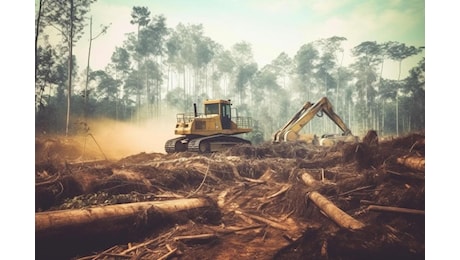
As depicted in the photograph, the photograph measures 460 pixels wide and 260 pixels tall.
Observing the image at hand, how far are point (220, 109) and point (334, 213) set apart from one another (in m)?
2.00

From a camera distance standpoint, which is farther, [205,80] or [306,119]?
[306,119]

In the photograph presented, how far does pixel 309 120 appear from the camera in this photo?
5.37 m

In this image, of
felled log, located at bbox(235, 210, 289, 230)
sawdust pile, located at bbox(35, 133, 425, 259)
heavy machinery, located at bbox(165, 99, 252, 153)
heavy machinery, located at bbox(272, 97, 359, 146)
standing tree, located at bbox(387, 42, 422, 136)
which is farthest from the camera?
standing tree, located at bbox(387, 42, 422, 136)

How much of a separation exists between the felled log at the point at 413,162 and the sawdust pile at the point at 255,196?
0.01 metres

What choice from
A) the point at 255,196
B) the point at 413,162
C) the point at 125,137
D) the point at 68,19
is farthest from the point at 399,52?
the point at 68,19

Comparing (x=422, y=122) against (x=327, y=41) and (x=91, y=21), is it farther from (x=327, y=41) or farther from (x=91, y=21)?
(x=91, y=21)

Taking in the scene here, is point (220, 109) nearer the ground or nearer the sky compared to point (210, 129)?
nearer the sky

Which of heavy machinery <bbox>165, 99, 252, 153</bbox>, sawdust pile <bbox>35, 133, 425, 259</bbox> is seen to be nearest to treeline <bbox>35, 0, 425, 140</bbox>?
heavy machinery <bbox>165, 99, 252, 153</bbox>

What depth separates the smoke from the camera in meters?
4.67

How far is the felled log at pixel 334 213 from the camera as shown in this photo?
4.61 m

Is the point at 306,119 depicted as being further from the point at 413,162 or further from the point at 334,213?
the point at 413,162

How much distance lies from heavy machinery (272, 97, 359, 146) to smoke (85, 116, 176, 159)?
1599 mm

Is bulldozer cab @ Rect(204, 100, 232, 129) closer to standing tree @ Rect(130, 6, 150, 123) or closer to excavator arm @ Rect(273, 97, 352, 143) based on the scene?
excavator arm @ Rect(273, 97, 352, 143)

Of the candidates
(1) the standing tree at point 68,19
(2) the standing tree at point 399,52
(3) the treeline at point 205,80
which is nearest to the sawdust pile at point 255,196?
(3) the treeline at point 205,80
